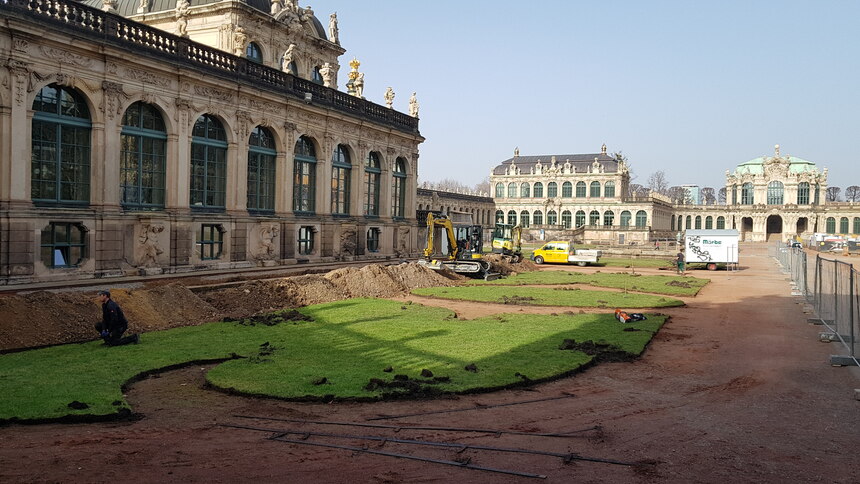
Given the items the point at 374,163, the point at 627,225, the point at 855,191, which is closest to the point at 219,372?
the point at 374,163

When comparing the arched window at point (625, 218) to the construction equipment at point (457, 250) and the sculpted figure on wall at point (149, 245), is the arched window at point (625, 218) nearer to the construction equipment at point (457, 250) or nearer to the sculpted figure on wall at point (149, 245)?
the construction equipment at point (457, 250)

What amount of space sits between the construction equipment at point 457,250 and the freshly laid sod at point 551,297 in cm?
537

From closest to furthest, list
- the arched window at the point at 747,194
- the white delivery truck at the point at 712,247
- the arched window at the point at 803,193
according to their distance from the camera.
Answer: the white delivery truck at the point at 712,247, the arched window at the point at 803,193, the arched window at the point at 747,194

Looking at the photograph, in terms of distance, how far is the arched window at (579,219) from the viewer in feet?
412

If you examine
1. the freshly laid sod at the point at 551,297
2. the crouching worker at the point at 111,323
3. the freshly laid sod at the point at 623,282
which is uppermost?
the crouching worker at the point at 111,323

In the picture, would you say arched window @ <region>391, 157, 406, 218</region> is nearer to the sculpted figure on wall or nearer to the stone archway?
the sculpted figure on wall

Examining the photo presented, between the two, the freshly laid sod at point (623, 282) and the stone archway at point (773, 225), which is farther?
the stone archway at point (773, 225)

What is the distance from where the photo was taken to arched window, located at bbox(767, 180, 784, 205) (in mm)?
129625

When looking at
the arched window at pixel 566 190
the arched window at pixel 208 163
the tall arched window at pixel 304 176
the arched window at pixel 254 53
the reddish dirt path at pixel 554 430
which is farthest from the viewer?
the arched window at pixel 566 190

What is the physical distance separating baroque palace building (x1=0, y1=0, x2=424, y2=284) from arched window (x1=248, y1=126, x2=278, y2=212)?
0.24ft

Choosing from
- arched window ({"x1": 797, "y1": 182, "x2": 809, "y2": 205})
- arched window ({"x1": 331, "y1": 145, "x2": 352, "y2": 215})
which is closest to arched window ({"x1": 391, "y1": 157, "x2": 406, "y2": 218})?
arched window ({"x1": 331, "y1": 145, "x2": 352, "y2": 215})

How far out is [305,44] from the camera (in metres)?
42.9

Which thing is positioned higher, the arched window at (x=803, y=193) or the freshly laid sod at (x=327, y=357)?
the arched window at (x=803, y=193)

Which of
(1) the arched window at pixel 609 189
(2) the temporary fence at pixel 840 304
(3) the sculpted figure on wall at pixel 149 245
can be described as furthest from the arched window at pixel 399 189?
(1) the arched window at pixel 609 189
